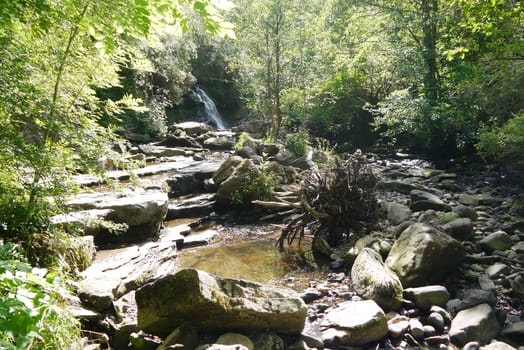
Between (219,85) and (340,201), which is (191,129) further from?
(340,201)

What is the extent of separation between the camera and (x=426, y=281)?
459cm

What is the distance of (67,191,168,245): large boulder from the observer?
608 centimetres

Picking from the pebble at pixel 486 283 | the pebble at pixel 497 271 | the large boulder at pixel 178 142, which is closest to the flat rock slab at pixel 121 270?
the pebble at pixel 486 283

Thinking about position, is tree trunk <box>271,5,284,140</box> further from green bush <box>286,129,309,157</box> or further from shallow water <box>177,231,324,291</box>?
shallow water <box>177,231,324,291</box>

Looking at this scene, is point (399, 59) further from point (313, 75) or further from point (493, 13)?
point (493, 13)

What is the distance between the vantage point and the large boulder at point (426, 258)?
4574 mm

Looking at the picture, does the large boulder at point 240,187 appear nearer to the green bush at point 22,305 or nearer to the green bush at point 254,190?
the green bush at point 254,190

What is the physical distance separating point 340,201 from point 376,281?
2.23 meters

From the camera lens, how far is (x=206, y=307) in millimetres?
3174

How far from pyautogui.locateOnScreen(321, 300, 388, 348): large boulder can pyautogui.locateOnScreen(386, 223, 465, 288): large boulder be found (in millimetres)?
957

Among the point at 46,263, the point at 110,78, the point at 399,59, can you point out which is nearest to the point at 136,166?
the point at 110,78

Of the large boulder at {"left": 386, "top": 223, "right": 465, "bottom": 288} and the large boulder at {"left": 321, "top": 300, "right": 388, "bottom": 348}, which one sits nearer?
the large boulder at {"left": 321, "top": 300, "right": 388, "bottom": 348}

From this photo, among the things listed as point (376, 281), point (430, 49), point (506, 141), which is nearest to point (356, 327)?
point (376, 281)

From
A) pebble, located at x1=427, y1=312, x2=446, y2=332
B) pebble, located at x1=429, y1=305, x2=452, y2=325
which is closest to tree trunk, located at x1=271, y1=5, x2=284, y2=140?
pebble, located at x1=429, y1=305, x2=452, y2=325
